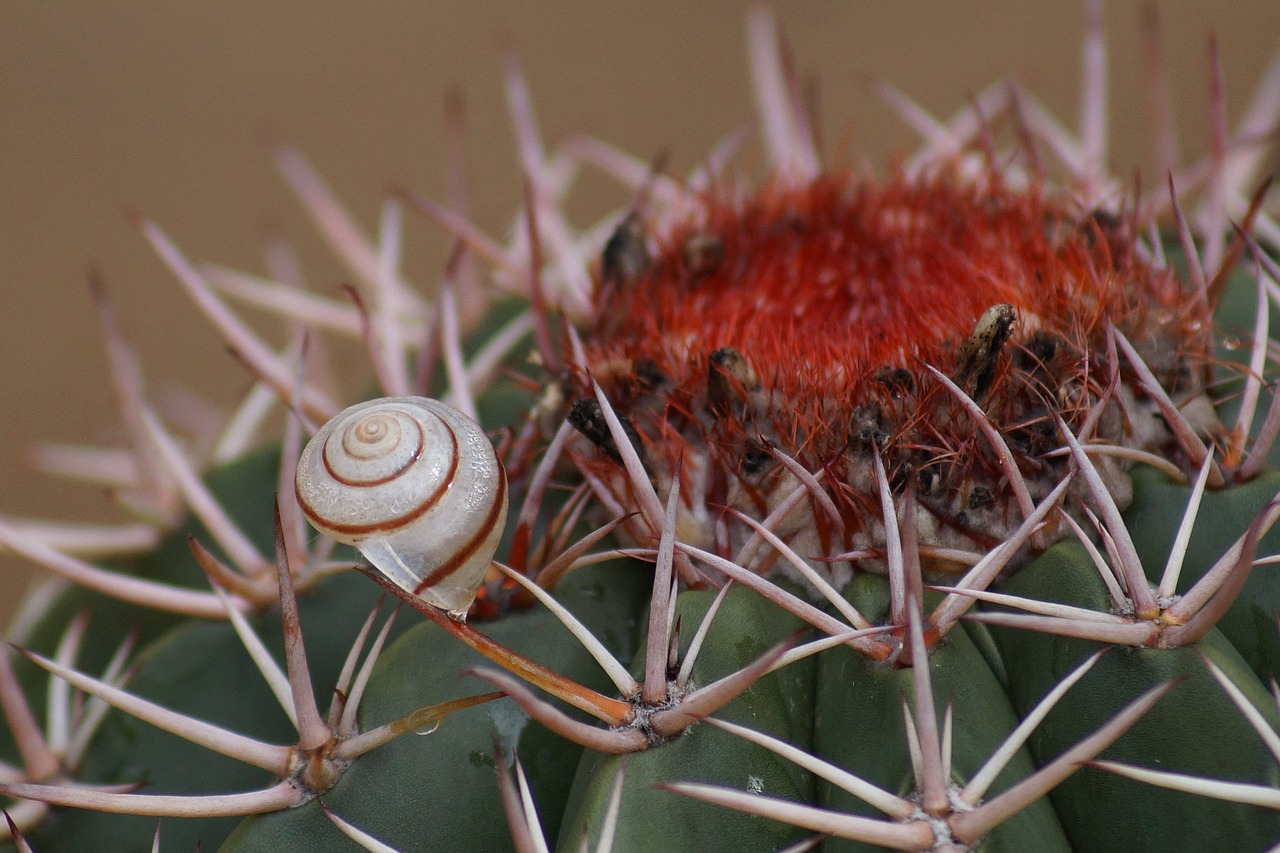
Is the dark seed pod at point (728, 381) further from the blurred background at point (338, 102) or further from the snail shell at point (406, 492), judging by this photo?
the blurred background at point (338, 102)

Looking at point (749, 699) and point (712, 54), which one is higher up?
point (712, 54)

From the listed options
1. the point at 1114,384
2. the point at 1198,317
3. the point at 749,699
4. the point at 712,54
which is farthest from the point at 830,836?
the point at 712,54

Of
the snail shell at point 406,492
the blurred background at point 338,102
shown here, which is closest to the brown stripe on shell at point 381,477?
the snail shell at point 406,492

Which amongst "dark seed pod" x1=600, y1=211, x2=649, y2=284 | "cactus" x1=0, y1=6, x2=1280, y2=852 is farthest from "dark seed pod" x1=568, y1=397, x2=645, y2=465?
"dark seed pod" x1=600, y1=211, x2=649, y2=284

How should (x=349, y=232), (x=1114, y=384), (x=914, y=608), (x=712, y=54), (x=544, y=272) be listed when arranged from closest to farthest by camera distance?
(x=914, y=608) < (x=1114, y=384) < (x=544, y=272) < (x=349, y=232) < (x=712, y=54)

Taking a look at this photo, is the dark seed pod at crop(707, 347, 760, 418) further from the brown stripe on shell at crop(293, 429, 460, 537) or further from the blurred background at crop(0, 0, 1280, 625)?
the blurred background at crop(0, 0, 1280, 625)

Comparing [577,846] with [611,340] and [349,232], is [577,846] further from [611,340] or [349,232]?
[349,232]
